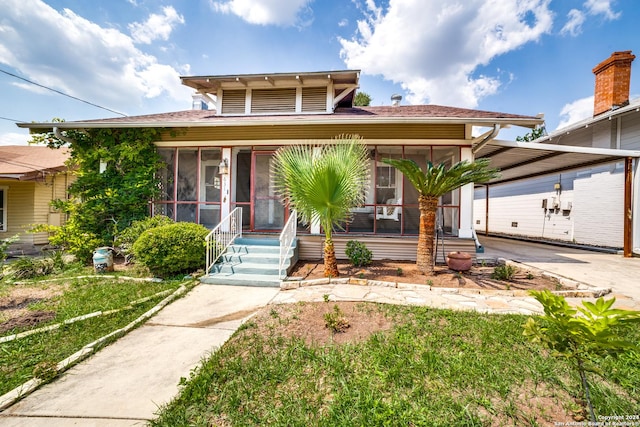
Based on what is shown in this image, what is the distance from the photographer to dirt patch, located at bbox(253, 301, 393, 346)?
9.87 ft

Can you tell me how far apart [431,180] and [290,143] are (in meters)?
3.91

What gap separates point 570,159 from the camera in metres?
8.73

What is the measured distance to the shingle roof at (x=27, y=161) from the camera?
921cm

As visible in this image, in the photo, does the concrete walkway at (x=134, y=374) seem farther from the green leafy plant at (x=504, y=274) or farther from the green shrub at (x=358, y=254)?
the green leafy plant at (x=504, y=274)

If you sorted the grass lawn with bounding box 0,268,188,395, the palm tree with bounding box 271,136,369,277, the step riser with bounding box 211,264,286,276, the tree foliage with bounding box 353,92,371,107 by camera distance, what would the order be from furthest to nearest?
the tree foliage with bounding box 353,92,371,107
the step riser with bounding box 211,264,286,276
the palm tree with bounding box 271,136,369,277
the grass lawn with bounding box 0,268,188,395

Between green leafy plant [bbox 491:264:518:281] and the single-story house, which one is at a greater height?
the single-story house

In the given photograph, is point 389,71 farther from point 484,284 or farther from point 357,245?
point 484,284

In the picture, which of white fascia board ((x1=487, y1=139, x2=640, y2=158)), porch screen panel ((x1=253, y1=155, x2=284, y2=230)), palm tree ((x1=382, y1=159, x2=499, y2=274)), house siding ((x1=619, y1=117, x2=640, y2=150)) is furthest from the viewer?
house siding ((x1=619, y1=117, x2=640, y2=150))

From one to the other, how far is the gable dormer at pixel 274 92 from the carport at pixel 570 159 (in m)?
4.53

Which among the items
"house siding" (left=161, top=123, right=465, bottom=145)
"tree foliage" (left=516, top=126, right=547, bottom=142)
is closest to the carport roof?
"house siding" (left=161, top=123, right=465, bottom=145)

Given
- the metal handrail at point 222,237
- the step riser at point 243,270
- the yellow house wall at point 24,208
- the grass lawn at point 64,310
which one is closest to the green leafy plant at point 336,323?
the step riser at point 243,270

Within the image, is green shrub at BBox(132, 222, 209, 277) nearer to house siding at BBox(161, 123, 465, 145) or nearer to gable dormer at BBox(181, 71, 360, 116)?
house siding at BBox(161, 123, 465, 145)

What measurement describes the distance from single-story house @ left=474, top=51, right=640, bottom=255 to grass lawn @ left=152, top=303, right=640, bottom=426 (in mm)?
6171

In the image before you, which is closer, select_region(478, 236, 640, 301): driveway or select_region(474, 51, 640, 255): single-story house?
select_region(478, 236, 640, 301): driveway
